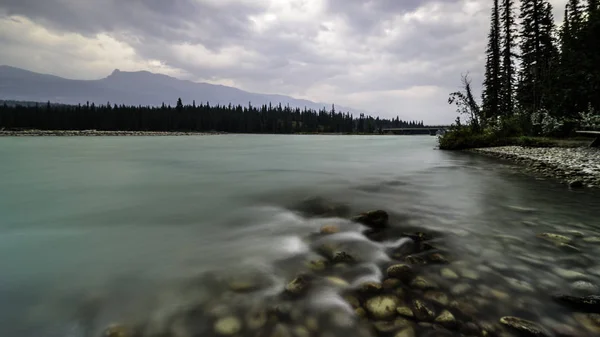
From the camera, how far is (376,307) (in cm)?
331

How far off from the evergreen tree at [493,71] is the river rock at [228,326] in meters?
45.1

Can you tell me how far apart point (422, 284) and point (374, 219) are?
281 centimetres

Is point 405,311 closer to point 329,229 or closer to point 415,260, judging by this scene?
point 415,260

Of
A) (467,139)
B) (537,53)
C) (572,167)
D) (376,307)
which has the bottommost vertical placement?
(376,307)

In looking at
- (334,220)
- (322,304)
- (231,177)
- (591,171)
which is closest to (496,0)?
(591,171)

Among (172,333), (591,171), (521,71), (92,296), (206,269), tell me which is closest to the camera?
(172,333)

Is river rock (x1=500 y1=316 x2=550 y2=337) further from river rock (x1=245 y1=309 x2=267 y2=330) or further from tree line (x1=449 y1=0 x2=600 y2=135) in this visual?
tree line (x1=449 y1=0 x2=600 y2=135)

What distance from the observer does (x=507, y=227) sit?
6.14 m

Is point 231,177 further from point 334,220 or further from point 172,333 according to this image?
point 172,333

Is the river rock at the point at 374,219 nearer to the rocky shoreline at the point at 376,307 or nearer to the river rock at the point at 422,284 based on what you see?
the rocky shoreline at the point at 376,307

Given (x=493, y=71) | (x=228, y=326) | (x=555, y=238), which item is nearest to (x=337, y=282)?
(x=228, y=326)

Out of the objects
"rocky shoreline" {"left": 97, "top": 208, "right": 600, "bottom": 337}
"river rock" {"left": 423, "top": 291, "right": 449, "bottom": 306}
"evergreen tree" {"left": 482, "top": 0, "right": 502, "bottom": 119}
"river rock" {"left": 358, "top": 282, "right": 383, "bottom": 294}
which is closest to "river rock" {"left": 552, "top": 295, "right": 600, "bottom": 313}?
"rocky shoreline" {"left": 97, "top": 208, "right": 600, "bottom": 337}

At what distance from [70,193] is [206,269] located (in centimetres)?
928

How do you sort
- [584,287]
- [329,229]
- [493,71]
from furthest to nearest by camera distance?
[493,71] → [329,229] → [584,287]
